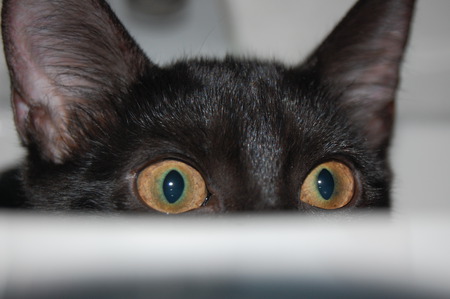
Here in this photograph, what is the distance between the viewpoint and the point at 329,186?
915 millimetres

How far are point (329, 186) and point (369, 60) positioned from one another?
0.41 metres

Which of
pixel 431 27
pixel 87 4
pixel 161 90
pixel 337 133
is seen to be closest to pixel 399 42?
pixel 337 133

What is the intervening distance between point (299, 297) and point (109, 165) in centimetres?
56

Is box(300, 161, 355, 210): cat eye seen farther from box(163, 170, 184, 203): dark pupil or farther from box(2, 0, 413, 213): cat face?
box(163, 170, 184, 203): dark pupil

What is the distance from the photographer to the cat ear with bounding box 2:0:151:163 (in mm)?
904

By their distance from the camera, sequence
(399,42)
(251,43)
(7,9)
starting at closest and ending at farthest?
(7,9), (399,42), (251,43)

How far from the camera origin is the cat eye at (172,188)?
820mm

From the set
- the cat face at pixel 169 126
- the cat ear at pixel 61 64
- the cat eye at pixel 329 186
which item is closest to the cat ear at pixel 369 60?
the cat face at pixel 169 126

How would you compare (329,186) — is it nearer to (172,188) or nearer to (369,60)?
(172,188)

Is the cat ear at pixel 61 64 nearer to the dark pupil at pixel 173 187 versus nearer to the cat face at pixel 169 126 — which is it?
the cat face at pixel 169 126

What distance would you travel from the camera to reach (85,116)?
1.00 m

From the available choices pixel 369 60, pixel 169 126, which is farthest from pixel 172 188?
pixel 369 60

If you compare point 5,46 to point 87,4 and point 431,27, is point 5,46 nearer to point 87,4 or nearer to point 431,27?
point 87,4

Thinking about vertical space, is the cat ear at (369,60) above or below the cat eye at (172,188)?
above
